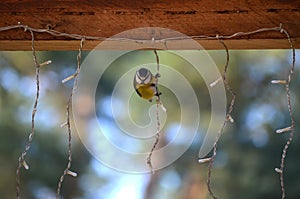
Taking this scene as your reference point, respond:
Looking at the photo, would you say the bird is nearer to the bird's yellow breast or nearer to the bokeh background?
the bird's yellow breast

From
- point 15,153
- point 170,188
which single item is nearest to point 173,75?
point 170,188

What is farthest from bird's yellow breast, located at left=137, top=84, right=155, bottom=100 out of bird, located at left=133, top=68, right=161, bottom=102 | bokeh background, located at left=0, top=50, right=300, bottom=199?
bokeh background, located at left=0, top=50, right=300, bottom=199

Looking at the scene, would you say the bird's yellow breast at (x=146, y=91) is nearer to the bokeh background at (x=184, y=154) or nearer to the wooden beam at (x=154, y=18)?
the wooden beam at (x=154, y=18)

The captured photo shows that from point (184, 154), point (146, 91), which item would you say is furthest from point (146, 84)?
point (184, 154)

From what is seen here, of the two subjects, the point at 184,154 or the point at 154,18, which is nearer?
the point at 154,18

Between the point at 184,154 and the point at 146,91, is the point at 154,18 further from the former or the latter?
the point at 184,154
